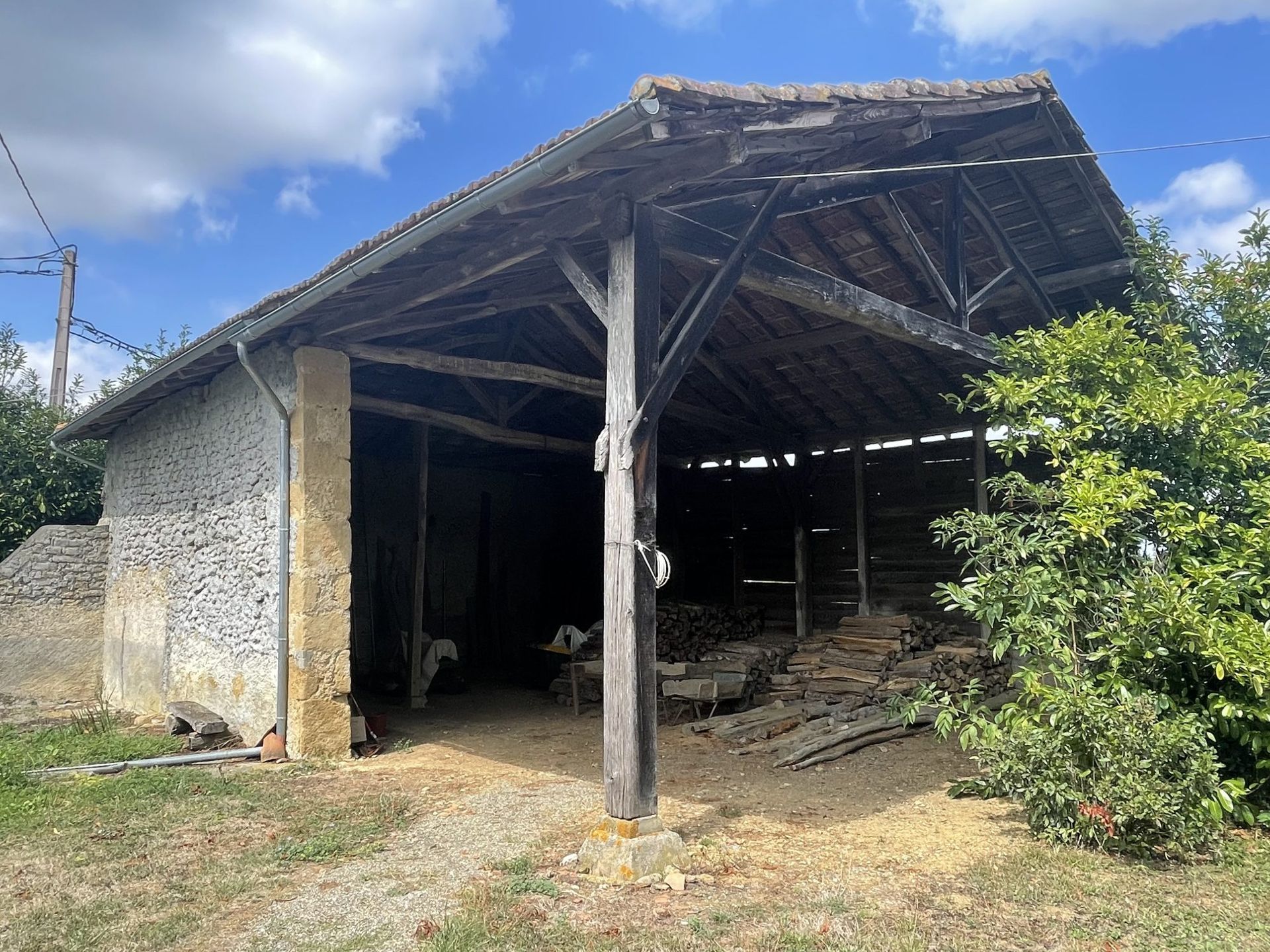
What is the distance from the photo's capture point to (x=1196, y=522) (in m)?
5.84

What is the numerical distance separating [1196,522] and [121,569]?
33.9 feet

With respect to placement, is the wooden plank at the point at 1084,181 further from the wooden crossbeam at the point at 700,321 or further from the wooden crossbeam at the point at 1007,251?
the wooden crossbeam at the point at 700,321

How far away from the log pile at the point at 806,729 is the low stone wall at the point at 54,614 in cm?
701

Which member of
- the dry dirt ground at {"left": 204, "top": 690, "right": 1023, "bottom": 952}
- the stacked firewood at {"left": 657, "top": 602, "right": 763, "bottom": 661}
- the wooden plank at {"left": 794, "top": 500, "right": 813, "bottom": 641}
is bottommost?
the dry dirt ground at {"left": 204, "top": 690, "right": 1023, "bottom": 952}

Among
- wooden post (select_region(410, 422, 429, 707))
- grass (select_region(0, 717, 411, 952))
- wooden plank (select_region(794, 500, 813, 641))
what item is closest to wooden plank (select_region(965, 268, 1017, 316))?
wooden plank (select_region(794, 500, 813, 641))

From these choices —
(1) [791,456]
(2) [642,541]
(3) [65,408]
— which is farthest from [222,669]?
(3) [65,408]

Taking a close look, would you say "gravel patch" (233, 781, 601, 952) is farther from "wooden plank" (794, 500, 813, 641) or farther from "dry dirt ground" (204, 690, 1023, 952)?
"wooden plank" (794, 500, 813, 641)

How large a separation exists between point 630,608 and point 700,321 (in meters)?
1.58

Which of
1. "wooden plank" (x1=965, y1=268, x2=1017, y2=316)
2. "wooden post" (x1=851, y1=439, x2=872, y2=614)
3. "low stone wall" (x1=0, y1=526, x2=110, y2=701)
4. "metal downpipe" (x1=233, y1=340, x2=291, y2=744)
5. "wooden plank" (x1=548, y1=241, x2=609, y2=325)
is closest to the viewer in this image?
"wooden plank" (x1=548, y1=241, x2=609, y2=325)

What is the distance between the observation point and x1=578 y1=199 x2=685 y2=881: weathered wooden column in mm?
4336

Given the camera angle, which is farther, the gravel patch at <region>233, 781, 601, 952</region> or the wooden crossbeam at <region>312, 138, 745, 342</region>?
the wooden crossbeam at <region>312, 138, 745, 342</region>

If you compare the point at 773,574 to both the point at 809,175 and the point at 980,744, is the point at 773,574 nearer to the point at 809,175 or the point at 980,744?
the point at 980,744

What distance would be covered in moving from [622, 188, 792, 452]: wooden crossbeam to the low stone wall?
8570 mm

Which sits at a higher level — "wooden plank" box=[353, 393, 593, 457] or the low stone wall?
"wooden plank" box=[353, 393, 593, 457]
